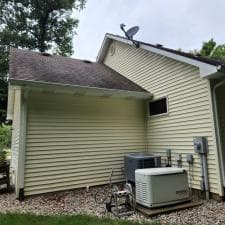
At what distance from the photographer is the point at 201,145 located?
5059mm

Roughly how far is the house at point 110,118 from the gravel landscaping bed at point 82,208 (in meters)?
0.32

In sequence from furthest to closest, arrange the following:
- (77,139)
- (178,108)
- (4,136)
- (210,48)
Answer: (210,48), (4,136), (77,139), (178,108)

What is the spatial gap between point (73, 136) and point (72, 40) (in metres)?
16.7

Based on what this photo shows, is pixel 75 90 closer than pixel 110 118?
Yes

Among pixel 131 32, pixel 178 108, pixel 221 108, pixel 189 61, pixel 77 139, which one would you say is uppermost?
pixel 131 32

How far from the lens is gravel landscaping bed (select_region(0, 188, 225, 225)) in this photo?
3.77 meters

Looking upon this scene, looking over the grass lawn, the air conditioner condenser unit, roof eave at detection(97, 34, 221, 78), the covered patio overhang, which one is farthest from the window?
the grass lawn

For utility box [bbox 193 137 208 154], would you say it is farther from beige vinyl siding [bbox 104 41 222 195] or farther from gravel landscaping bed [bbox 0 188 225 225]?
gravel landscaping bed [bbox 0 188 225 225]

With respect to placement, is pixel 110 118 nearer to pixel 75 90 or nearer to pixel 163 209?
pixel 75 90

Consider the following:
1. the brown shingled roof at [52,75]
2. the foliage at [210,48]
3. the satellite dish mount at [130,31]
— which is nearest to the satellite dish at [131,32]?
the satellite dish mount at [130,31]

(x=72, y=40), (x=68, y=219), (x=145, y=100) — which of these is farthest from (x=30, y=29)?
(x=68, y=219)

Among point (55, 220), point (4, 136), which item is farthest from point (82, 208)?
point (4, 136)

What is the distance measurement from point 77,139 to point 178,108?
9.56 ft

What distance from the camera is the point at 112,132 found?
6.78 meters
